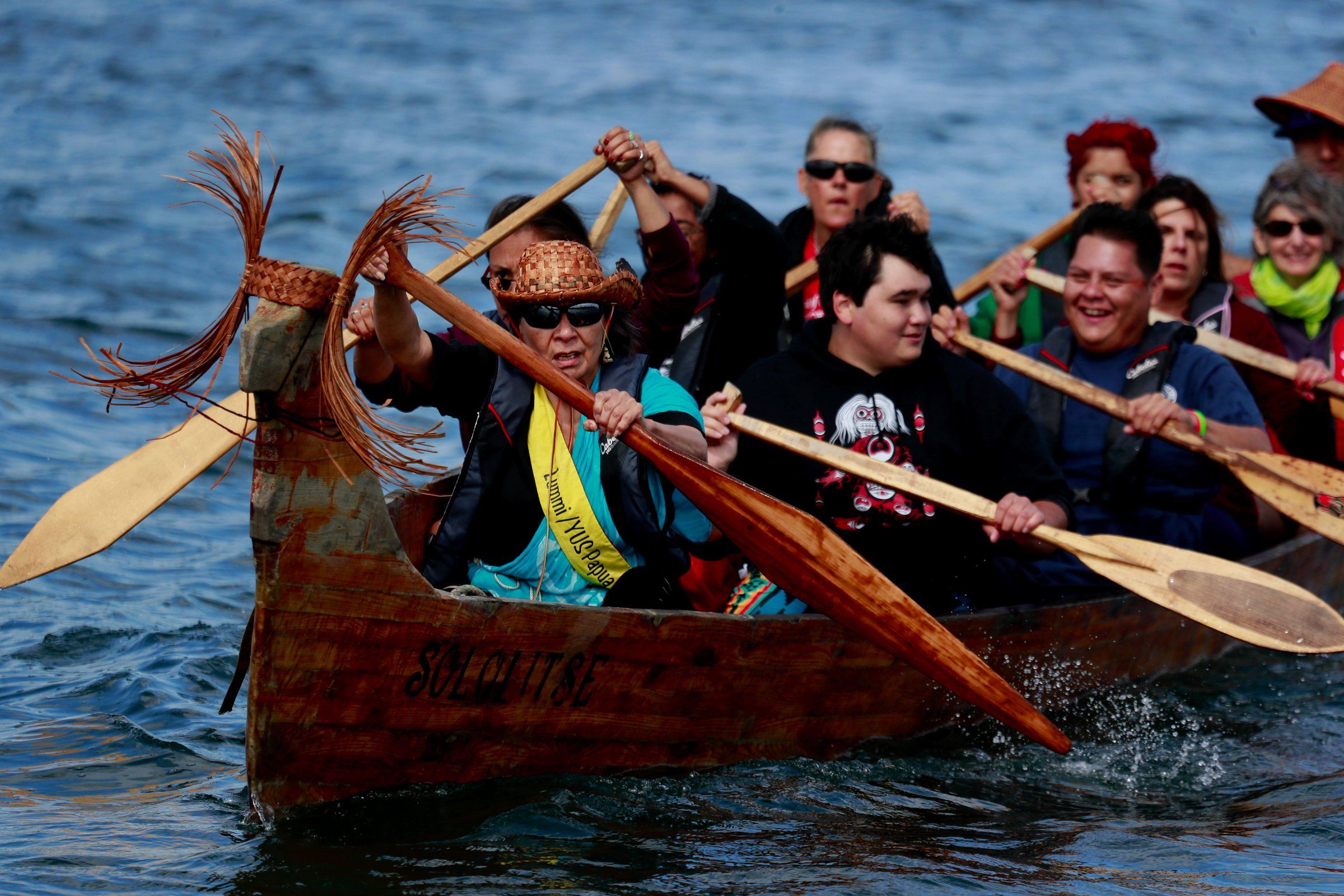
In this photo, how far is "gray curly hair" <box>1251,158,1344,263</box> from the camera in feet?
20.3

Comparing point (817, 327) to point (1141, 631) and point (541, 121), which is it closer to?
point (1141, 631)

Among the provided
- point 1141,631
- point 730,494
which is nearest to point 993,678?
point 730,494

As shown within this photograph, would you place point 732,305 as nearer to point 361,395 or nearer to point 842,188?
point 842,188

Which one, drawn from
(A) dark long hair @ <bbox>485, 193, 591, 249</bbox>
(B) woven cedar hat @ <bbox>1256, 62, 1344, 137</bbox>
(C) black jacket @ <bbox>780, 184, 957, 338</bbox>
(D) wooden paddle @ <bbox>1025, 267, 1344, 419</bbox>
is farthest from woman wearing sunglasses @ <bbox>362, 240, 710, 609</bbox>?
(B) woven cedar hat @ <bbox>1256, 62, 1344, 137</bbox>

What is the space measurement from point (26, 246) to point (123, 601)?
6.87 meters

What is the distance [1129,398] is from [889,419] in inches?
46.3

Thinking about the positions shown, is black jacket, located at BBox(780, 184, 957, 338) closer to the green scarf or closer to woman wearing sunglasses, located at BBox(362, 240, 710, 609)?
the green scarf

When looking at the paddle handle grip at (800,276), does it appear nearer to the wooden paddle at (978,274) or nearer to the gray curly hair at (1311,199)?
the wooden paddle at (978,274)

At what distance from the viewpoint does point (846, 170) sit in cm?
573

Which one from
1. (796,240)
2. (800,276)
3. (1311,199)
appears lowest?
(800,276)

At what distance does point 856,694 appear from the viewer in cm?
443

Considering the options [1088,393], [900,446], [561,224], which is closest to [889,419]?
[900,446]

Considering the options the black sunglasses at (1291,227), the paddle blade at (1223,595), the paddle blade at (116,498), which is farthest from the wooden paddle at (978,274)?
the paddle blade at (116,498)

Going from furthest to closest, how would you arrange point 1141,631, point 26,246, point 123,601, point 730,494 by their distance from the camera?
point 26,246 → point 123,601 → point 1141,631 → point 730,494
